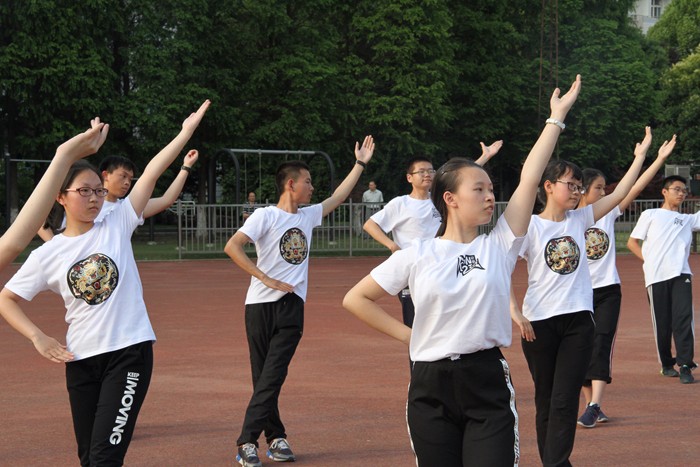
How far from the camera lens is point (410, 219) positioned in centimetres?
909

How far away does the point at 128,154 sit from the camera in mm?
39688

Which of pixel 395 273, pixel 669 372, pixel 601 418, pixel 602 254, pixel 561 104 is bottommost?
pixel 669 372

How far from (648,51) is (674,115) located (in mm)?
6228

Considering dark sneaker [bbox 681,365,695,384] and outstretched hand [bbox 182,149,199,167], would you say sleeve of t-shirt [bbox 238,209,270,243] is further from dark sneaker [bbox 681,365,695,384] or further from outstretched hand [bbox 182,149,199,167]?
dark sneaker [bbox 681,365,695,384]

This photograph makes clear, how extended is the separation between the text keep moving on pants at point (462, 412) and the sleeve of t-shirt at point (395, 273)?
1.23ft

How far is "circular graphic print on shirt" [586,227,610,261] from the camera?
28.1ft

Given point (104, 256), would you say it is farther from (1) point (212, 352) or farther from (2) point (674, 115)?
(2) point (674, 115)

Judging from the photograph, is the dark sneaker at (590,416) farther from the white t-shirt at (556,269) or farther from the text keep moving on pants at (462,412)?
the text keep moving on pants at (462,412)

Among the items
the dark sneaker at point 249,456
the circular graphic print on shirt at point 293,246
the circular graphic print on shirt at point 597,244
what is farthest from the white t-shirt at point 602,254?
the dark sneaker at point 249,456

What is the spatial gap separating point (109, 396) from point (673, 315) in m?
6.73

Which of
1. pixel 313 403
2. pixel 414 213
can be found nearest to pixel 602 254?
pixel 414 213

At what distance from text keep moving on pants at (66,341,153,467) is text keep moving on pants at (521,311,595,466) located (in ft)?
7.97

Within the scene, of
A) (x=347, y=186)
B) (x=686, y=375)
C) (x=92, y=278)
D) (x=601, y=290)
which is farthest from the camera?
(x=686, y=375)

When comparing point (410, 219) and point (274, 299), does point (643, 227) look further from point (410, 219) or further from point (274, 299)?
point (274, 299)
